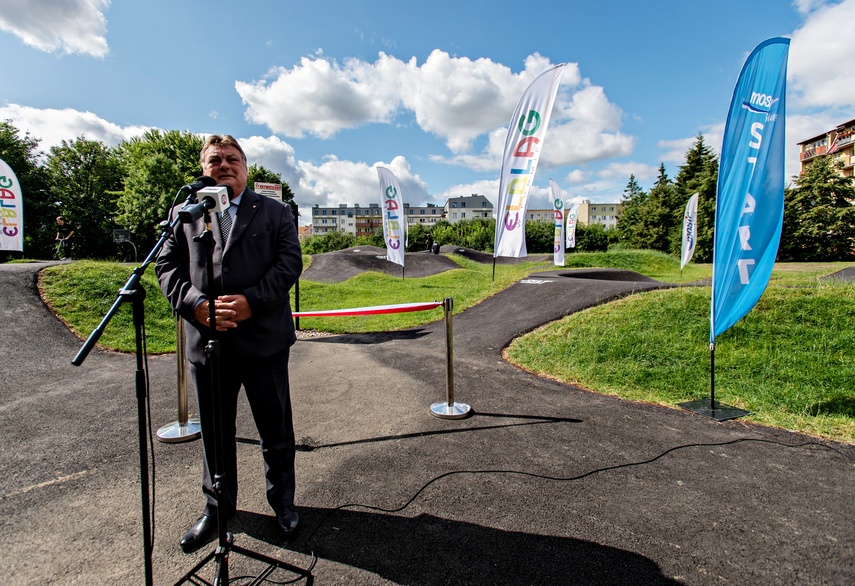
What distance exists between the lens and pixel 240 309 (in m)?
2.25

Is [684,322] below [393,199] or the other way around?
below

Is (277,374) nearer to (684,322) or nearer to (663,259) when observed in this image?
(684,322)

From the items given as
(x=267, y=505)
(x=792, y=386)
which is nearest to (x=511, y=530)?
(x=267, y=505)

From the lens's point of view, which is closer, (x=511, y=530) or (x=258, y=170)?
(x=511, y=530)

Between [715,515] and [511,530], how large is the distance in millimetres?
1353

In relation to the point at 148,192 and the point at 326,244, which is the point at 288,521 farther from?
the point at 326,244

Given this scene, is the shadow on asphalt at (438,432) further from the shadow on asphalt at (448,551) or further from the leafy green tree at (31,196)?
the leafy green tree at (31,196)

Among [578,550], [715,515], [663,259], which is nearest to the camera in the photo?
[578,550]

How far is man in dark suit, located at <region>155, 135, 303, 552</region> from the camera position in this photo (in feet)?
7.67

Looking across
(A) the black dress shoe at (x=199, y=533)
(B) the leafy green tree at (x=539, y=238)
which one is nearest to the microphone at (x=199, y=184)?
(A) the black dress shoe at (x=199, y=533)

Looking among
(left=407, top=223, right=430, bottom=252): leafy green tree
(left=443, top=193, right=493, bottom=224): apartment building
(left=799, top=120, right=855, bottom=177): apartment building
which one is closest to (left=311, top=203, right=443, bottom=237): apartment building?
(left=443, top=193, right=493, bottom=224): apartment building

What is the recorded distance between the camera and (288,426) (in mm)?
2637

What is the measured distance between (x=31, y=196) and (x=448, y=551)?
46.8 metres

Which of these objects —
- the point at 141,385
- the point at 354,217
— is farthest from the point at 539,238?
the point at 354,217
